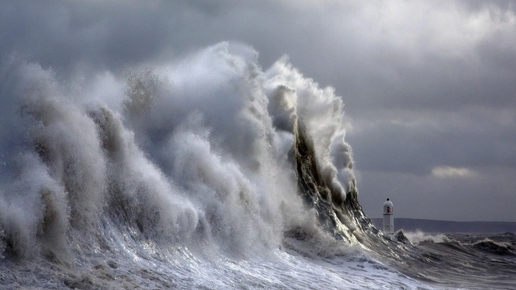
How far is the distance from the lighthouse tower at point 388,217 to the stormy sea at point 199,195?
2576 millimetres

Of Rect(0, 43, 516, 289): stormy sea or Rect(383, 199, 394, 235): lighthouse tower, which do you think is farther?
Rect(383, 199, 394, 235): lighthouse tower

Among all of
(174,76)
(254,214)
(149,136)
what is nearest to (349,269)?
(254,214)

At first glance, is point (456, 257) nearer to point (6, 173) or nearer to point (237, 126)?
point (237, 126)

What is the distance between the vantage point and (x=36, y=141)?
31.1 feet

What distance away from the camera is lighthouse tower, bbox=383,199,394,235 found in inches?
983

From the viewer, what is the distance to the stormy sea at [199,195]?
8643mm

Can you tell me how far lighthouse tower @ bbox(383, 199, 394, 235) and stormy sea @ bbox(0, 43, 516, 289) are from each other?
2576 millimetres

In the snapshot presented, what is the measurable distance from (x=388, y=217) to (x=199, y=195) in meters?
13.9

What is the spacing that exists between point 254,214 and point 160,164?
98.4 inches

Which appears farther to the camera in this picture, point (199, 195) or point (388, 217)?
point (388, 217)

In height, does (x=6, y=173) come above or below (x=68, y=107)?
below

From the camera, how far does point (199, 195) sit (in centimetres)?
1269

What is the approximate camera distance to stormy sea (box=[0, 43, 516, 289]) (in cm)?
864

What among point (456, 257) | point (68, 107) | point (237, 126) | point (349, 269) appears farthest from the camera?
point (456, 257)
